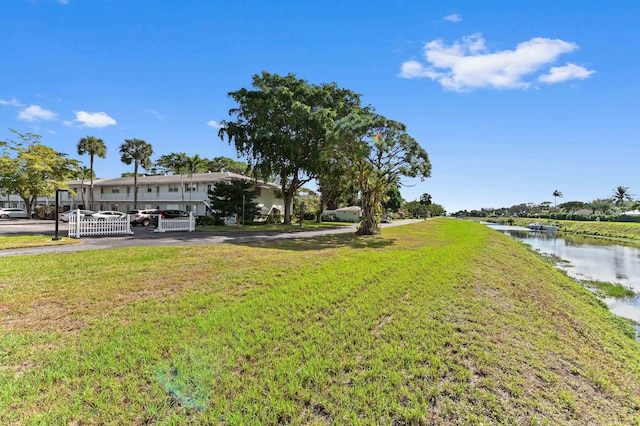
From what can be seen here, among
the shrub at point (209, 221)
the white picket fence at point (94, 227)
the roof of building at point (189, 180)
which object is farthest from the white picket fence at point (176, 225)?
the roof of building at point (189, 180)

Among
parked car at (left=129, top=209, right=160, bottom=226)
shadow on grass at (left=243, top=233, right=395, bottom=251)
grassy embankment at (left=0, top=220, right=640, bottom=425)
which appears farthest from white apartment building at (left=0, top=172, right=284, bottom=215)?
grassy embankment at (left=0, top=220, right=640, bottom=425)

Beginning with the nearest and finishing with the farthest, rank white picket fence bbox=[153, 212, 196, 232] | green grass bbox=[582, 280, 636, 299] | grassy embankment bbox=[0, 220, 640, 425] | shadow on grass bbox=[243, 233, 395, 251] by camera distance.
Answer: grassy embankment bbox=[0, 220, 640, 425] < green grass bbox=[582, 280, 636, 299] < shadow on grass bbox=[243, 233, 395, 251] < white picket fence bbox=[153, 212, 196, 232]

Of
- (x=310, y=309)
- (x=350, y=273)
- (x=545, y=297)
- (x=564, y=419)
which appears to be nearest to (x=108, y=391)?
(x=310, y=309)

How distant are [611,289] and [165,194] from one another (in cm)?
4016

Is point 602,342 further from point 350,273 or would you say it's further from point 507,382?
point 350,273

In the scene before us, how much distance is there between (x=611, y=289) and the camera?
12.5 metres

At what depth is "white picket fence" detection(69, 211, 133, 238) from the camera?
50.3ft

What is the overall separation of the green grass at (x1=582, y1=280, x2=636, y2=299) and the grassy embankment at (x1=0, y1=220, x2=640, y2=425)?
224 inches

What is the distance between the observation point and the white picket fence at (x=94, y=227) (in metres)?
15.3

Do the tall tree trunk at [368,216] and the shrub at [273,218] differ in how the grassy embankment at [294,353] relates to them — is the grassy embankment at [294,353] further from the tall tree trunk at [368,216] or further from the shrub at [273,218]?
the shrub at [273,218]

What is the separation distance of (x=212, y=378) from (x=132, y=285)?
4.28 meters

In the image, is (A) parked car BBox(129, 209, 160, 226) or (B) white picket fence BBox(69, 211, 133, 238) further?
(A) parked car BBox(129, 209, 160, 226)

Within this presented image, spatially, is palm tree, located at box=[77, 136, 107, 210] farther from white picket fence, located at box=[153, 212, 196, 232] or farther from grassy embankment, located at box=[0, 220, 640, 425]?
grassy embankment, located at box=[0, 220, 640, 425]

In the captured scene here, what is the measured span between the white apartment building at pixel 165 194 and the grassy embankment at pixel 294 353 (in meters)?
27.0
